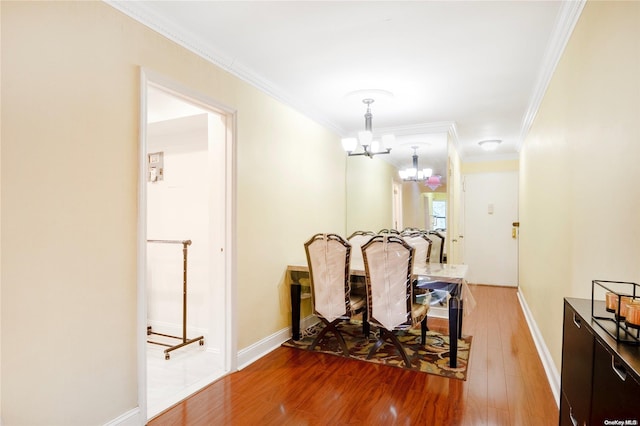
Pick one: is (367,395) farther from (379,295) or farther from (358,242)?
(358,242)

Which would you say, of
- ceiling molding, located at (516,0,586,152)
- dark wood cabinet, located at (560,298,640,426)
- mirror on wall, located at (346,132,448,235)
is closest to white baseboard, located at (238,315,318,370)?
mirror on wall, located at (346,132,448,235)

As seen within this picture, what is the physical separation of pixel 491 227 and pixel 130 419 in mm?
6309

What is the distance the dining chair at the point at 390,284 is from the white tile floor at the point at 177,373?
1.40 m

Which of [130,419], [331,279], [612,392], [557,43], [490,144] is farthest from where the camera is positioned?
[490,144]

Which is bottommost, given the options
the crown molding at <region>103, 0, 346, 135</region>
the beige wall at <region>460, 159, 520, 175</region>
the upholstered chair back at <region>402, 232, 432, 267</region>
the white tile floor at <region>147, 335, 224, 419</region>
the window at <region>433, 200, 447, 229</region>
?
the white tile floor at <region>147, 335, 224, 419</region>

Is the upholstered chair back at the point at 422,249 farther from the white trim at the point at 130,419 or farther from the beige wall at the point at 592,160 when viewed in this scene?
the white trim at the point at 130,419

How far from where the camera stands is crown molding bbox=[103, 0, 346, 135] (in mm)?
1996

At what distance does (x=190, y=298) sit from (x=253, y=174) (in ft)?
5.39

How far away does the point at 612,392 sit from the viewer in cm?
95

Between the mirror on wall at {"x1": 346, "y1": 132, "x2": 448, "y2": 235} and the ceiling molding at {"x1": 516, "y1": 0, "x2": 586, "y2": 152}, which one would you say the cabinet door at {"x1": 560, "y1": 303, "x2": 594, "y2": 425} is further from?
the mirror on wall at {"x1": 346, "y1": 132, "x2": 448, "y2": 235}

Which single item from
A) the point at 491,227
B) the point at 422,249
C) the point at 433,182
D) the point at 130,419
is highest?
the point at 433,182

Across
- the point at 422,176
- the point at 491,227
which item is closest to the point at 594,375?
the point at 422,176

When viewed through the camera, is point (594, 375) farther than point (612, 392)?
Yes

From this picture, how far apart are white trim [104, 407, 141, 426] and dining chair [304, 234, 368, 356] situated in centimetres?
157
